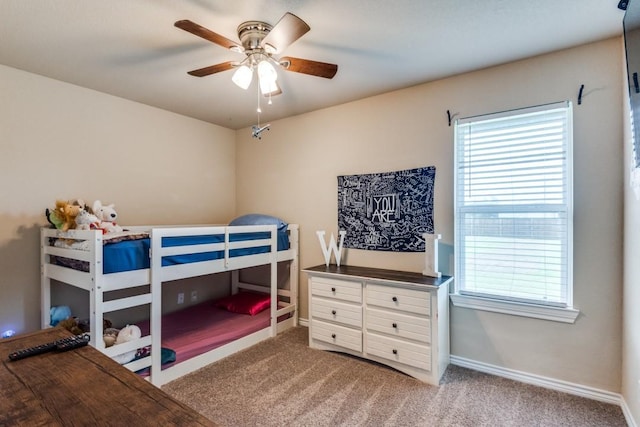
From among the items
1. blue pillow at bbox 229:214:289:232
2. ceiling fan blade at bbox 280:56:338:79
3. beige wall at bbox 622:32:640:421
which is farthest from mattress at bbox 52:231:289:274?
beige wall at bbox 622:32:640:421

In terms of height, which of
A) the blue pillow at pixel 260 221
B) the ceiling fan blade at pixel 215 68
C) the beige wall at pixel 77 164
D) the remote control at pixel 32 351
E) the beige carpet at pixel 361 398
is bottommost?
the beige carpet at pixel 361 398

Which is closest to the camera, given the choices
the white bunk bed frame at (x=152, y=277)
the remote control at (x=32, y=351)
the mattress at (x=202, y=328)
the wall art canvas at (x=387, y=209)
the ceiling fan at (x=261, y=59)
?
the remote control at (x=32, y=351)

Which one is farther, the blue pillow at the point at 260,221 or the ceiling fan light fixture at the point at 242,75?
the blue pillow at the point at 260,221

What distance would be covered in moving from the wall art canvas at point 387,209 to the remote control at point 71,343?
2432 mm

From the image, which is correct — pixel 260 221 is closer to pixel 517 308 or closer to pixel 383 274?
pixel 383 274

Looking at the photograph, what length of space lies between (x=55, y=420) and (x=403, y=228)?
264 centimetres

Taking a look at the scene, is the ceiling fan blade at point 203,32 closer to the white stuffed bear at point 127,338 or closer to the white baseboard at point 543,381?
the white stuffed bear at point 127,338

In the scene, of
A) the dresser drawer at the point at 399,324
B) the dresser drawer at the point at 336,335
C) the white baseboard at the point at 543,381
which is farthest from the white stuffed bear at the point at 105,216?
the white baseboard at the point at 543,381

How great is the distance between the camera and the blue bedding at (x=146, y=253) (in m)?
2.09

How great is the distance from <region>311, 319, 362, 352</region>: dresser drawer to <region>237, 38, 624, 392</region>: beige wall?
2.23ft

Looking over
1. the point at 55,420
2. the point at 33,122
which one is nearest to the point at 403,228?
the point at 55,420

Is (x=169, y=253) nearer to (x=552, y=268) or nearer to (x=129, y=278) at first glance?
(x=129, y=278)

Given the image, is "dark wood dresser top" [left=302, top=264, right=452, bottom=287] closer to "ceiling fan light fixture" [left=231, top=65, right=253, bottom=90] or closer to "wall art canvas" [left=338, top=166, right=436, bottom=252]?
"wall art canvas" [left=338, top=166, right=436, bottom=252]

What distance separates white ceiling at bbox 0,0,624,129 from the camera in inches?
70.4
